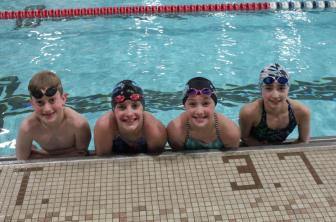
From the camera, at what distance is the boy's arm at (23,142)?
8.41ft

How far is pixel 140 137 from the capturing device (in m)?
2.60

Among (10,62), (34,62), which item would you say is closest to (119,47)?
(34,62)

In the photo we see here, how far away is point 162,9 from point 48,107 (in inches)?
283

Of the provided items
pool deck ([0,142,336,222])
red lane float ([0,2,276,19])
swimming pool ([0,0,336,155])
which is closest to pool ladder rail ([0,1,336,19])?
red lane float ([0,2,276,19])

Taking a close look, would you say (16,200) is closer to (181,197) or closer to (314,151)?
(181,197)

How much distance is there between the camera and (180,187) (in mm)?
Result: 2061

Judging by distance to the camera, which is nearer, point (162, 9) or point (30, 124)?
point (30, 124)

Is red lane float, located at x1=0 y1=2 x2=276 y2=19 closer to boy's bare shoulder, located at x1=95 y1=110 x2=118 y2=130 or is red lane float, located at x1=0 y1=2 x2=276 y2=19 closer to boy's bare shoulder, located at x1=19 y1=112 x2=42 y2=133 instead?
boy's bare shoulder, located at x1=19 y1=112 x2=42 y2=133

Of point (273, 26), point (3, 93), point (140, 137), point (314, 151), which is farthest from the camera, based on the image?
point (273, 26)

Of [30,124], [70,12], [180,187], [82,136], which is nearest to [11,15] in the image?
[70,12]

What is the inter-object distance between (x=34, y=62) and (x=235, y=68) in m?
4.18

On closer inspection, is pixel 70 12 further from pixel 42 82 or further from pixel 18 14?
pixel 42 82

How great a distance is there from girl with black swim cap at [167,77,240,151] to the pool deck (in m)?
0.21

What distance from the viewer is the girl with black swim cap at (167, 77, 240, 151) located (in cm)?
232
